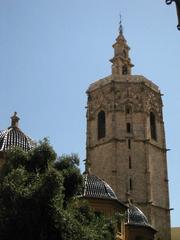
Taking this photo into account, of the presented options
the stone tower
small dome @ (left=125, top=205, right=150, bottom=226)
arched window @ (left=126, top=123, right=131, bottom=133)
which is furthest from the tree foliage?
arched window @ (left=126, top=123, right=131, bottom=133)

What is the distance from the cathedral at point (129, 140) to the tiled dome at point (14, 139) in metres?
22.1

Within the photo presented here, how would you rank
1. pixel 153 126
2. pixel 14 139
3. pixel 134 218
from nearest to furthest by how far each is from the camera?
pixel 14 139 < pixel 134 218 < pixel 153 126

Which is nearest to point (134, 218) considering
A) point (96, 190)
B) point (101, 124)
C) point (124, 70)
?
point (96, 190)

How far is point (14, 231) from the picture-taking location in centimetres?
2084

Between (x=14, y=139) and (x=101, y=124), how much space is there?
3168cm

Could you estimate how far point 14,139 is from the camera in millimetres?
31906

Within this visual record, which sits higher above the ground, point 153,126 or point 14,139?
point 153,126

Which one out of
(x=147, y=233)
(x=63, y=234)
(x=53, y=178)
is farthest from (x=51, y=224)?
(x=147, y=233)

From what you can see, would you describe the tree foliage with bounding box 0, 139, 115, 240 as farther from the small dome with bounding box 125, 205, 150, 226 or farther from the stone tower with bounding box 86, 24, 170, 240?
the stone tower with bounding box 86, 24, 170, 240

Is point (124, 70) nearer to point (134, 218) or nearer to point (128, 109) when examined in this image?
point (128, 109)

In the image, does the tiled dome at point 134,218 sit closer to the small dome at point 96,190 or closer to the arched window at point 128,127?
the small dome at point 96,190

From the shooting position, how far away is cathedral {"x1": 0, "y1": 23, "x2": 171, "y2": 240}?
56.9 meters

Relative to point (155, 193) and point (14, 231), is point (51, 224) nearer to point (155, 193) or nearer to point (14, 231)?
point (14, 231)

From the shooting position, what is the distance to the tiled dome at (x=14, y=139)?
102 ft
